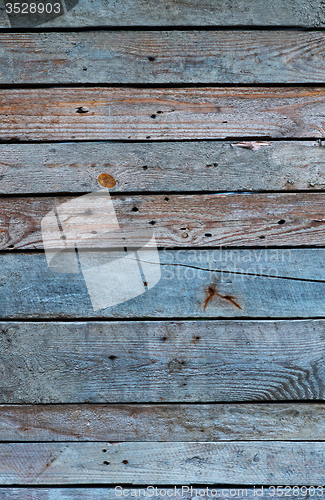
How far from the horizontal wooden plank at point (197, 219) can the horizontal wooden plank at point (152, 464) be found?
0.78 metres

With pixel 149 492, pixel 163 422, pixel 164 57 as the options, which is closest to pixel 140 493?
pixel 149 492

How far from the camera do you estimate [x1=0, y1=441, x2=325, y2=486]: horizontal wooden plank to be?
1.17 meters

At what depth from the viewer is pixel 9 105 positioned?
1.12 metres

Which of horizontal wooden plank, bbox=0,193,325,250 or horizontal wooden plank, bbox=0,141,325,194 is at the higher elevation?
horizontal wooden plank, bbox=0,141,325,194

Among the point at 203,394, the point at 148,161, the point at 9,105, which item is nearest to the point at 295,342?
the point at 203,394

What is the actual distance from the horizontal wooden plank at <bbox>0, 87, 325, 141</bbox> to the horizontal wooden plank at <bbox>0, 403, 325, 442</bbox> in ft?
Answer: 3.36

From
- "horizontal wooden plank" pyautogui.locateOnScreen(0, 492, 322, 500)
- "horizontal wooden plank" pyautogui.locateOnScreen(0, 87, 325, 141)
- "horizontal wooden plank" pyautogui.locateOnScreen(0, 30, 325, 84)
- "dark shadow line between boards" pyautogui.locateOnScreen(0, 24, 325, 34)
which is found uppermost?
"dark shadow line between boards" pyautogui.locateOnScreen(0, 24, 325, 34)

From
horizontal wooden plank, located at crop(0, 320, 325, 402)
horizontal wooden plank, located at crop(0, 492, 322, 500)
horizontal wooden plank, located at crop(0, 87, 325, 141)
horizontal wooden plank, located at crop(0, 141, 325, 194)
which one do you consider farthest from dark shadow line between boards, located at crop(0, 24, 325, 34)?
horizontal wooden plank, located at crop(0, 492, 322, 500)

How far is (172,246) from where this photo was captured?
1137 millimetres

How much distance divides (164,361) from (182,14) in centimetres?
126

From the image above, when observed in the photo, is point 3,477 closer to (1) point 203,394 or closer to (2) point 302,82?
(1) point 203,394

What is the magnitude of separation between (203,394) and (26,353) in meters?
0.69

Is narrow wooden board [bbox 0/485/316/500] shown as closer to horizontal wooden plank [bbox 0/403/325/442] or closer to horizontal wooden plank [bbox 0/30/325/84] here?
horizontal wooden plank [bbox 0/403/325/442]

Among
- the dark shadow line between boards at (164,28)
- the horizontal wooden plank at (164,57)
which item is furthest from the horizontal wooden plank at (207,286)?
the dark shadow line between boards at (164,28)
